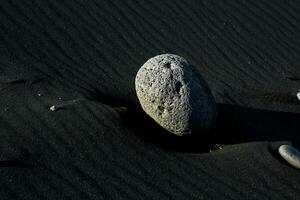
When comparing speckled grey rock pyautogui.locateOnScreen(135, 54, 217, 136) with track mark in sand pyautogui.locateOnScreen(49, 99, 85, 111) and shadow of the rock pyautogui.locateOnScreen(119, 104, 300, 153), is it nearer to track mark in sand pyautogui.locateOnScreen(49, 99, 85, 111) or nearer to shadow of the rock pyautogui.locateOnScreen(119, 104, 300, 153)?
shadow of the rock pyautogui.locateOnScreen(119, 104, 300, 153)

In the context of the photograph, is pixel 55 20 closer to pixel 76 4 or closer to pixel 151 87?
pixel 76 4

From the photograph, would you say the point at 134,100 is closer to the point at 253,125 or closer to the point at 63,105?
the point at 63,105

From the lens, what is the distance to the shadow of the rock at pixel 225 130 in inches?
209

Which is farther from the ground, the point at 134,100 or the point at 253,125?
the point at 134,100

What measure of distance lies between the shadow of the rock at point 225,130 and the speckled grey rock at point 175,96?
112 mm

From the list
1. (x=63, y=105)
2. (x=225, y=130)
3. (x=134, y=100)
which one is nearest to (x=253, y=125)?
(x=225, y=130)

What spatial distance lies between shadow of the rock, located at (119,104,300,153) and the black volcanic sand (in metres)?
0.01

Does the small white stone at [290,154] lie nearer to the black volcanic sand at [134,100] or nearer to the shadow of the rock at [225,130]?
the black volcanic sand at [134,100]

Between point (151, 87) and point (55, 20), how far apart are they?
248 cm

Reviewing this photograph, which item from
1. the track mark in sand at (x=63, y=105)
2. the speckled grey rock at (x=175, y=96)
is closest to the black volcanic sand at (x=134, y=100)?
the track mark in sand at (x=63, y=105)

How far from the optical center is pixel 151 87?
17.1ft

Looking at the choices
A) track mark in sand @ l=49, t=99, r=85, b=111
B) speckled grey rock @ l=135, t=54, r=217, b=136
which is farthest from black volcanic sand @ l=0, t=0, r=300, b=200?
speckled grey rock @ l=135, t=54, r=217, b=136

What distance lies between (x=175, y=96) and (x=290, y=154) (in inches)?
46.7

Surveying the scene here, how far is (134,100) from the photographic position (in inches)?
236
